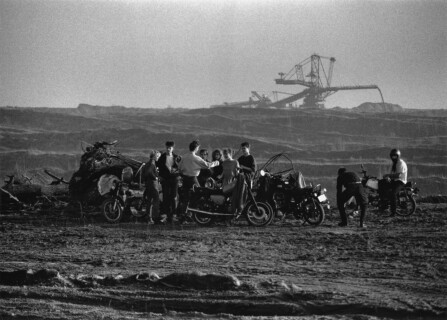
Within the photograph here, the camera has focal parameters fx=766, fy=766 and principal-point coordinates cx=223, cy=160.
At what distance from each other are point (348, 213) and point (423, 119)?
40.2 meters

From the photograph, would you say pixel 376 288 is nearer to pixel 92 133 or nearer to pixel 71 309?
pixel 71 309

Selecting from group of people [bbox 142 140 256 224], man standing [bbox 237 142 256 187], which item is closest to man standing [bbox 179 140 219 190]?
group of people [bbox 142 140 256 224]

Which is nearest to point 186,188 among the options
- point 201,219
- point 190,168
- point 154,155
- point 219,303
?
point 190,168

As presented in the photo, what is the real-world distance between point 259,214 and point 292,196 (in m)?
0.87

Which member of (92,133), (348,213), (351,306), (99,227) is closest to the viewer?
(351,306)

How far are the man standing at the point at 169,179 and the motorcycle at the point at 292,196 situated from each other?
185 centimetres

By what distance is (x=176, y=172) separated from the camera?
16.9 m

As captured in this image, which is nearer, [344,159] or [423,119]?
[344,159]

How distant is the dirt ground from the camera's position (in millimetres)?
8570

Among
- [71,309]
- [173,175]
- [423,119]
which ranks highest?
[423,119]

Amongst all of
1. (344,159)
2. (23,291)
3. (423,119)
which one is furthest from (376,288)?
(423,119)

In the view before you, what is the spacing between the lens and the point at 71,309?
8.69 m

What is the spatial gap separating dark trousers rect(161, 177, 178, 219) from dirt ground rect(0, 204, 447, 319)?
48 centimetres

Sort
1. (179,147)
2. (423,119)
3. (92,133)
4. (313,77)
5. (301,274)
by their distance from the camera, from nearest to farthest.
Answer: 1. (301,274)
2. (179,147)
3. (92,133)
4. (423,119)
5. (313,77)
